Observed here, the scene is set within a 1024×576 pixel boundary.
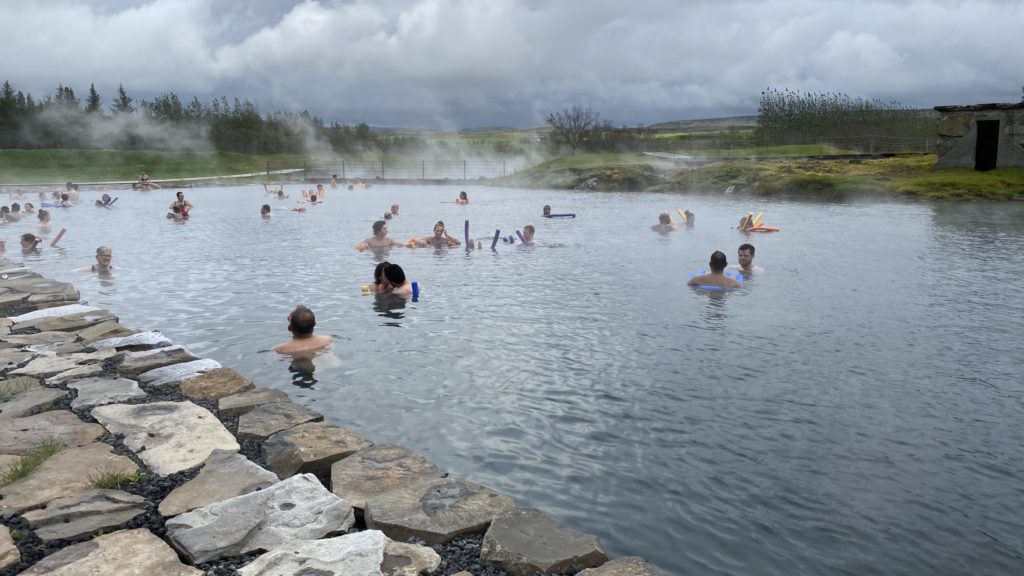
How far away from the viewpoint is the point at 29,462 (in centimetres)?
425

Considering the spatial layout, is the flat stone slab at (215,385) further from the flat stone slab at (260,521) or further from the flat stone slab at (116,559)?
the flat stone slab at (116,559)

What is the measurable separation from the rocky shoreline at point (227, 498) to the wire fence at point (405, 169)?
157ft

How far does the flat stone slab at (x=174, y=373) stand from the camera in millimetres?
6250

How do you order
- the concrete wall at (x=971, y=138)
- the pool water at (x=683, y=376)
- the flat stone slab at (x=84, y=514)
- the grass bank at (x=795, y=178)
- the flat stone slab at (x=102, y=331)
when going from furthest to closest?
1. the concrete wall at (x=971, y=138)
2. the grass bank at (x=795, y=178)
3. the flat stone slab at (x=102, y=331)
4. the pool water at (x=683, y=376)
5. the flat stone slab at (x=84, y=514)

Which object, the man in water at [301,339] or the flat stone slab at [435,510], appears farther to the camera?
the man in water at [301,339]

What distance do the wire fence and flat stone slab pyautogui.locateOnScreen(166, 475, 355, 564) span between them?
4947 cm

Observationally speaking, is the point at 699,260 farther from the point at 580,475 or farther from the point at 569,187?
the point at 569,187

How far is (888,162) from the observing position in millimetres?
33562

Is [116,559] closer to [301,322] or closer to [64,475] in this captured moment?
[64,475]

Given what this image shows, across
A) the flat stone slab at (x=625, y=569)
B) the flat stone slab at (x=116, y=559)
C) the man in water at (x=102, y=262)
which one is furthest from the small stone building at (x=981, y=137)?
the flat stone slab at (x=116, y=559)

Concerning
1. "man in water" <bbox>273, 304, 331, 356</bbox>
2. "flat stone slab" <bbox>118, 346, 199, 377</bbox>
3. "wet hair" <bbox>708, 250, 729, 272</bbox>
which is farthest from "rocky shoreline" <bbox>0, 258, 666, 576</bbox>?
"wet hair" <bbox>708, 250, 729, 272</bbox>

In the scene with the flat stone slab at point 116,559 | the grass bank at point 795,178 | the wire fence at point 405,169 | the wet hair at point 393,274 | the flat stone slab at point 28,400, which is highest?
the wire fence at point 405,169

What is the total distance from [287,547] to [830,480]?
144 inches

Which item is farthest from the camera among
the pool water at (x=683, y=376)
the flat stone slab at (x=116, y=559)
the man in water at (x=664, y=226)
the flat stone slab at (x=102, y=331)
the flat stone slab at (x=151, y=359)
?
the man in water at (x=664, y=226)
